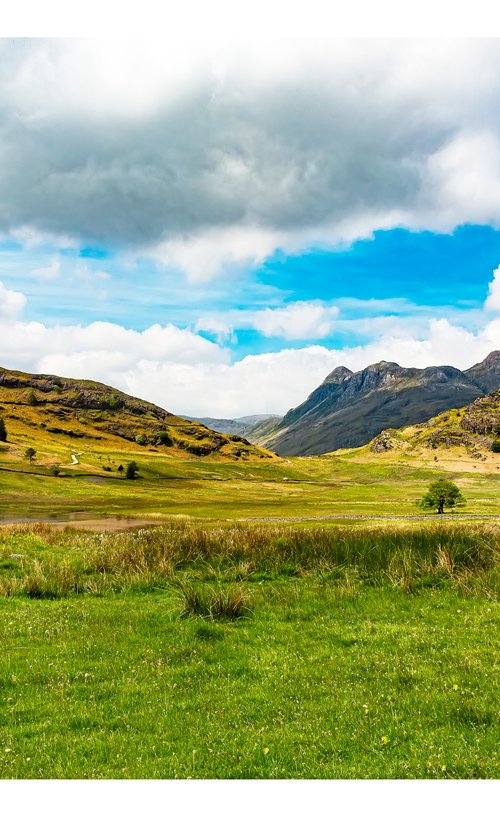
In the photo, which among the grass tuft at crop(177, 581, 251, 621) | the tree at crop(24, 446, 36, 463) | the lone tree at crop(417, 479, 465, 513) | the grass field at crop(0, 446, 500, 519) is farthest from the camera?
the tree at crop(24, 446, 36, 463)

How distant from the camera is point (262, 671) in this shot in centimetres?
1080

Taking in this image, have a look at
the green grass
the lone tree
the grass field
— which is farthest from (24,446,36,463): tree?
the green grass

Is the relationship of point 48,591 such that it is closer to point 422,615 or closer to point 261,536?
point 261,536

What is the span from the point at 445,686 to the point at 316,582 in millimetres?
9977

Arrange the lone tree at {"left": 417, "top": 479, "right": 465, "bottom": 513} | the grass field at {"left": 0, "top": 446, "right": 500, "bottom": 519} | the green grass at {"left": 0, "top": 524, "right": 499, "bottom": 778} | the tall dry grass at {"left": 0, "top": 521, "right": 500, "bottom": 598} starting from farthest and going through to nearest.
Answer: the grass field at {"left": 0, "top": 446, "right": 500, "bottom": 519}
the lone tree at {"left": 417, "top": 479, "right": 465, "bottom": 513}
the tall dry grass at {"left": 0, "top": 521, "right": 500, "bottom": 598}
the green grass at {"left": 0, "top": 524, "right": 499, "bottom": 778}

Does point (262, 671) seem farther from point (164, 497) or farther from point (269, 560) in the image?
point (164, 497)

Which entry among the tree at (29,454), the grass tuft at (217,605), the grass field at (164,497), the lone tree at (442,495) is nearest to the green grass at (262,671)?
the grass tuft at (217,605)

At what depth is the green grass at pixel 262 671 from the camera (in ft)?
24.3

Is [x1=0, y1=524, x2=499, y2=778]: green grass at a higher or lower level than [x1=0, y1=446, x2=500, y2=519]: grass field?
higher

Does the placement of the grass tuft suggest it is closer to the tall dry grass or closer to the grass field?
the tall dry grass

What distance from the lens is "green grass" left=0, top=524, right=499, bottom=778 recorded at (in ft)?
24.3

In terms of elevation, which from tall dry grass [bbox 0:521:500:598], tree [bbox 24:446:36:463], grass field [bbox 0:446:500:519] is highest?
tall dry grass [bbox 0:521:500:598]

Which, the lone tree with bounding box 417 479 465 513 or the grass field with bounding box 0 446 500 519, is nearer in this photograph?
the lone tree with bounding box 417 479 465 513

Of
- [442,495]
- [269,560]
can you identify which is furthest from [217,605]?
[442,495]
